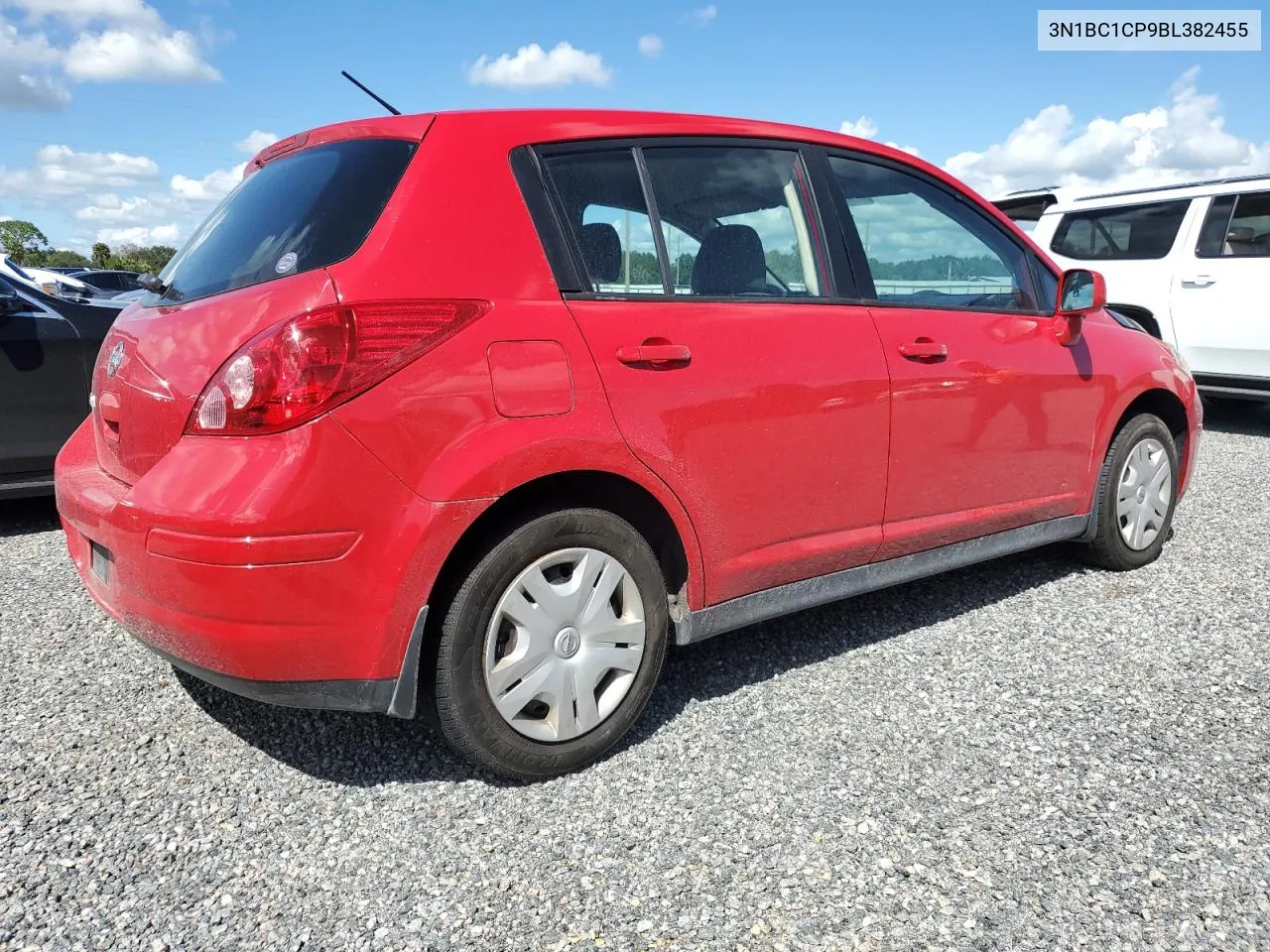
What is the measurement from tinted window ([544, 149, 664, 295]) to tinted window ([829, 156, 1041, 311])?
2.83 ft

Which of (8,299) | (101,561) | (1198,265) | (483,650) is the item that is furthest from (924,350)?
(1198,265)

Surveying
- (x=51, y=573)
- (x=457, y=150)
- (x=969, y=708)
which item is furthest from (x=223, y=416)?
(x=51, y=573)

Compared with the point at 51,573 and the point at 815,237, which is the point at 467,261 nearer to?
the point at 815,237

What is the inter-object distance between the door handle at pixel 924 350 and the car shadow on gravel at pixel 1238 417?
654 centimetres

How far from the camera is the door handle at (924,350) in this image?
10.5 ft

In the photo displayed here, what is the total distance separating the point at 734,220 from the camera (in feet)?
9.78

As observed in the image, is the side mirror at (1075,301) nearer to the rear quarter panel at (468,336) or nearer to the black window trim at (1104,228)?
the rear quarter panel at (468,336)

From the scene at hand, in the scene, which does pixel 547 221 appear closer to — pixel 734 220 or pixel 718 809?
pixel 734 220

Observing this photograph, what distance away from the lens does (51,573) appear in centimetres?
438

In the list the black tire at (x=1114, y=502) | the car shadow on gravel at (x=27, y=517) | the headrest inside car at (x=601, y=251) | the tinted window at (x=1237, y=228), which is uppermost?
the tinted window at (x=1237, y=228)

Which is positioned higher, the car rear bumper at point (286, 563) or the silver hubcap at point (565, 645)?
the car rear bumper at point (286, 563)

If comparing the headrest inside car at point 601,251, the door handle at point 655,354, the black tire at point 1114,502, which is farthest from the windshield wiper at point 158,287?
the black tire at point 1114,502

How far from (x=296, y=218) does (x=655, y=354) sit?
3.20 feet

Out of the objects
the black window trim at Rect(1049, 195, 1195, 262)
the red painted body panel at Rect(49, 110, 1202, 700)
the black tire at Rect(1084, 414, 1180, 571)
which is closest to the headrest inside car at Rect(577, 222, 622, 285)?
the red painted body panel at Rect(49, 110, 1202, 700)
